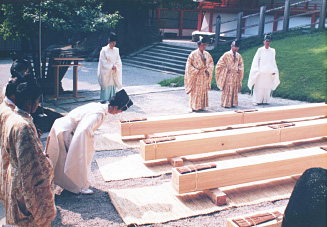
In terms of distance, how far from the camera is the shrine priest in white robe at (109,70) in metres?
9.27

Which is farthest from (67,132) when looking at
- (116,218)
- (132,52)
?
(132,52)

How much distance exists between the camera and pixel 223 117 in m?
6.72

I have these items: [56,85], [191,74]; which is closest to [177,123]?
[191,74]

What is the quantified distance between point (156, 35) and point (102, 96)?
12.4 metres


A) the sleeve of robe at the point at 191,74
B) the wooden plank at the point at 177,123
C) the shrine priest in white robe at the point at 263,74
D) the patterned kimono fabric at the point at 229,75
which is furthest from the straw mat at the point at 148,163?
the shrine priest in white robe at the point at 263,74

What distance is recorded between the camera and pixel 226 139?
555cm

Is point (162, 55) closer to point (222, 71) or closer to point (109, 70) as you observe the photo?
point (222, 71)

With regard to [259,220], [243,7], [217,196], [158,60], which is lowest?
[217,196]

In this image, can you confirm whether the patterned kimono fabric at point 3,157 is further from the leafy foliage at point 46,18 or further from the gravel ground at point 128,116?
the leafy foliage at point 46,18

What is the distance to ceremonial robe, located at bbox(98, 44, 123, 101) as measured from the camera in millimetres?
9281

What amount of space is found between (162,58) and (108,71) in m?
9.14

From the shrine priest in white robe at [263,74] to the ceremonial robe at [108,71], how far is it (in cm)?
382

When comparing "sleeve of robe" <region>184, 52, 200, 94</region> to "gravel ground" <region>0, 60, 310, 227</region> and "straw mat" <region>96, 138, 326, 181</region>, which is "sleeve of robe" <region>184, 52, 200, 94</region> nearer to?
"gravel ground" <region>0, 60, 310, 227</region>

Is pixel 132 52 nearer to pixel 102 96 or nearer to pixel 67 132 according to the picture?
pixel 102 96
